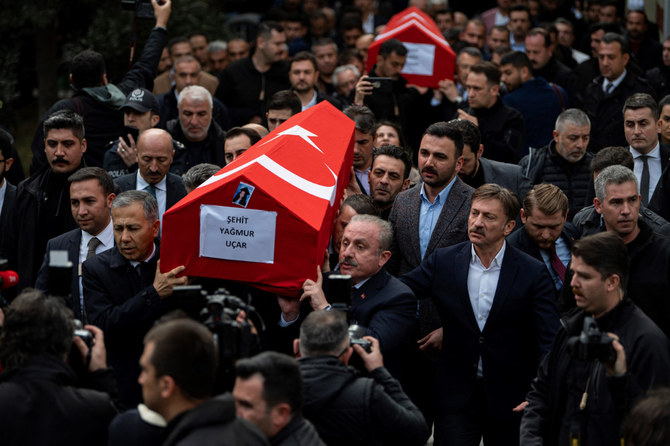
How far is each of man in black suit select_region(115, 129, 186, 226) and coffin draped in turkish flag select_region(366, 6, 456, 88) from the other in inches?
150

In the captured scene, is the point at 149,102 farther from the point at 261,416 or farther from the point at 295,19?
the point at 295,19

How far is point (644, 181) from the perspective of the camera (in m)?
7.44

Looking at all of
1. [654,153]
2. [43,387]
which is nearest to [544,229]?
[654,153]

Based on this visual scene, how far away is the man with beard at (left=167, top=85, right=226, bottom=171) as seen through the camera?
7.88m

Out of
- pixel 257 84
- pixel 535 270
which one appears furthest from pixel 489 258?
pixel 257 84

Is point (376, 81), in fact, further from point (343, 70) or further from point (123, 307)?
point (123, 307)

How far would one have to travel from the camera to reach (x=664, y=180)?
6.93 meters

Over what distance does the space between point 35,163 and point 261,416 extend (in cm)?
454

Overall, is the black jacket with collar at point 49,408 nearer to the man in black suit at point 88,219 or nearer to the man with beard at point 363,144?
the man in black suit at point 88,219

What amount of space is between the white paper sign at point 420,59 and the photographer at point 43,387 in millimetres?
6535

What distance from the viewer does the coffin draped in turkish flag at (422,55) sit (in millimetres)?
10023

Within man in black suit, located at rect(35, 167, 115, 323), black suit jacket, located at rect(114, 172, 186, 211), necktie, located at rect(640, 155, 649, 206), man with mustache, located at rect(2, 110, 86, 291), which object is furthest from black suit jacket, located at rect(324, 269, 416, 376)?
necktie, located at rect(640, 155, 649, 206)

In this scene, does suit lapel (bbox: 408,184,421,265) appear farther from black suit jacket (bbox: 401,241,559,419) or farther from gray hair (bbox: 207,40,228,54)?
gray hair (bbox: 207,40,228,54)

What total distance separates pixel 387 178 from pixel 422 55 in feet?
12.3
